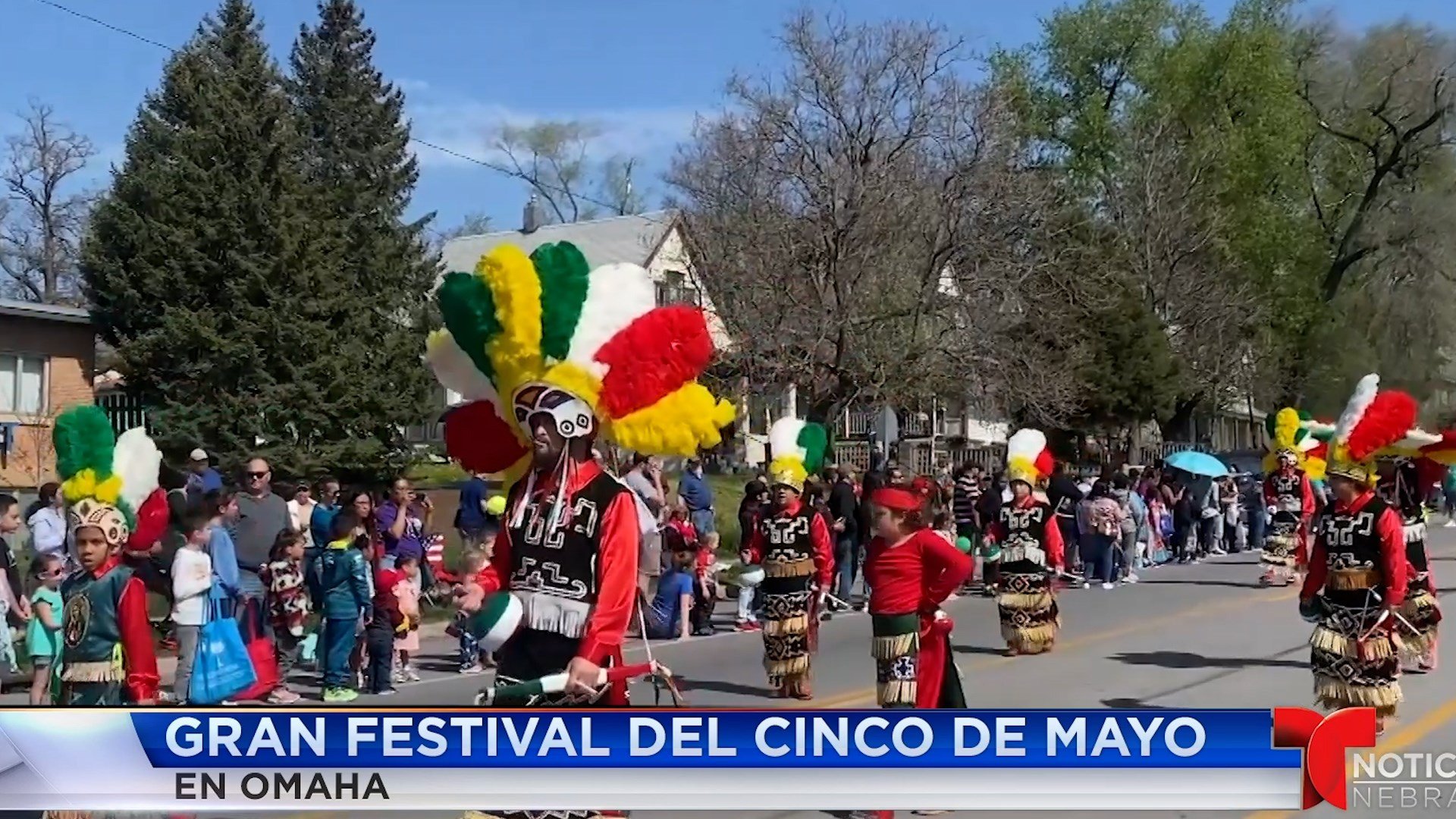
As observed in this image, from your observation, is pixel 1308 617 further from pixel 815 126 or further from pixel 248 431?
pixel 248 431

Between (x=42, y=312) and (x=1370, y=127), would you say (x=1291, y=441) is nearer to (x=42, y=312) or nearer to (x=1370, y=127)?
(x=42, y=312)

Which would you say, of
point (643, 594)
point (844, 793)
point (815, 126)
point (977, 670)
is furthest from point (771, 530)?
point (815, 126)

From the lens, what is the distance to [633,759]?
4773 millimetres

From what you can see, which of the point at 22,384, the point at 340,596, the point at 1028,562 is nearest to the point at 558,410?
the point at 340,596

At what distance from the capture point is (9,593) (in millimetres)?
9977

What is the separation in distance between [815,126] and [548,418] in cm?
2050

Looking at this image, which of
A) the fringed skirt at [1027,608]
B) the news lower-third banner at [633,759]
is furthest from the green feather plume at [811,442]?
the news lower-third banner at [633,759]

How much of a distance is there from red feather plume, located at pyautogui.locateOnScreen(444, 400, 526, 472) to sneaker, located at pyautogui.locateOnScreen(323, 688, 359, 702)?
20.2 feet

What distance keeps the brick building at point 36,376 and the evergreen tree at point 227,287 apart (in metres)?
0.72

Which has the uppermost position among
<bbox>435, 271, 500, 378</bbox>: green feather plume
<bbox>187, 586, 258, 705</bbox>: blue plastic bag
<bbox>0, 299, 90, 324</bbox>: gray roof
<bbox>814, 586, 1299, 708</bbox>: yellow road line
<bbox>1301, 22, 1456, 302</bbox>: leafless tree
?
<bbox>1301, 22, 1456, 302</bbox>: leafless tree

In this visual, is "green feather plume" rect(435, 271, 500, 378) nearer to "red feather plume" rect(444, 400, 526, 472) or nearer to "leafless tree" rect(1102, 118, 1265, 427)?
"red feather plume" rect(444, 400, 526, 472)

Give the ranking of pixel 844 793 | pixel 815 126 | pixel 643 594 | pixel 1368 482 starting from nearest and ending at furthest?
1. pixel 844 793
2. pixel 643 594
3. pixel 1368 482
4. pixel 815 126

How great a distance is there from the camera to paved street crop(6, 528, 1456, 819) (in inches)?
402

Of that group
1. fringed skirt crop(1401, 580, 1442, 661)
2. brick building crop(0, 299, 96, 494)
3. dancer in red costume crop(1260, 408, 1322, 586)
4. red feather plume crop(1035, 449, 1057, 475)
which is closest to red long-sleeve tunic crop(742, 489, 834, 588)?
red feather plume crop(1035, 449, 1057, 475)
